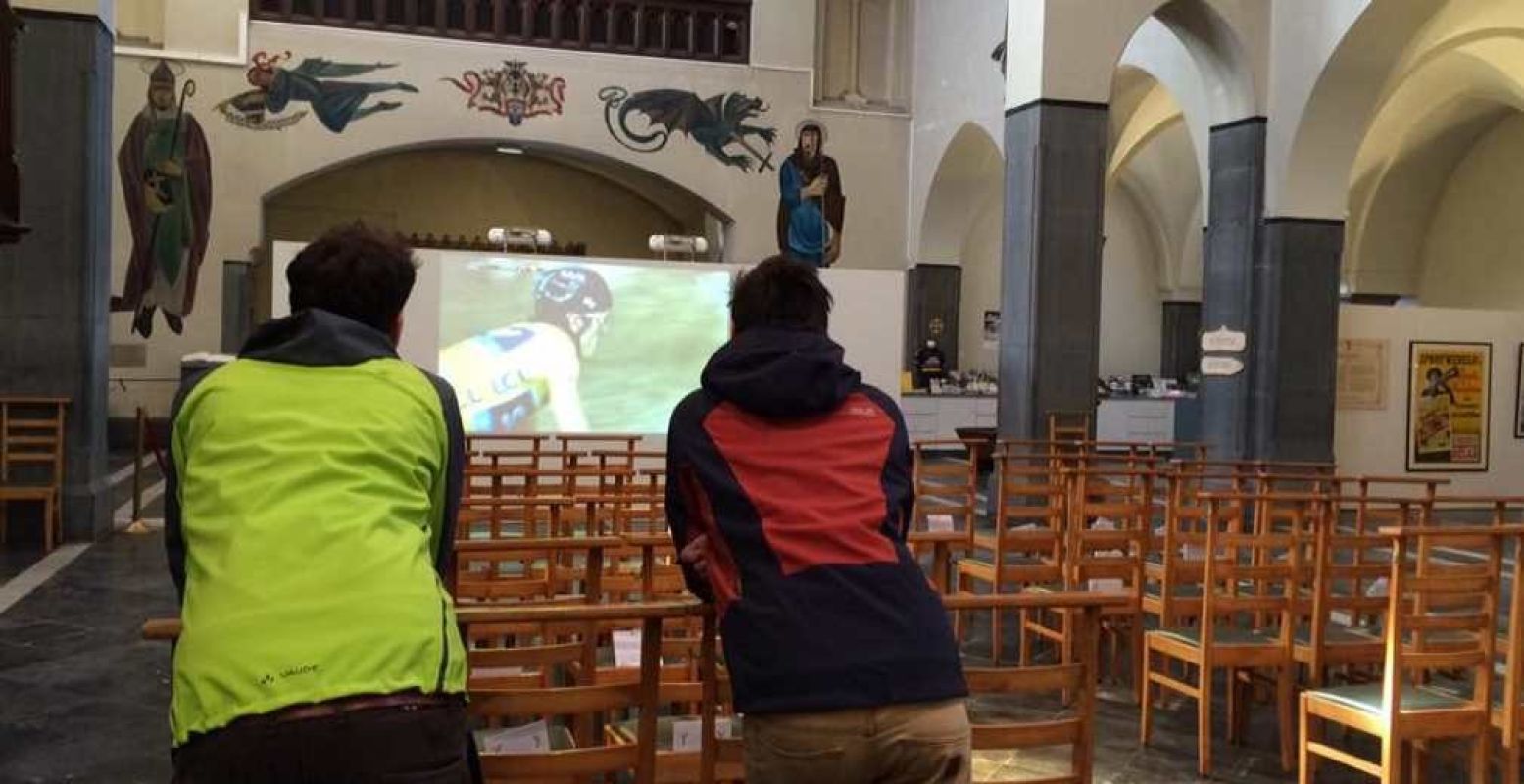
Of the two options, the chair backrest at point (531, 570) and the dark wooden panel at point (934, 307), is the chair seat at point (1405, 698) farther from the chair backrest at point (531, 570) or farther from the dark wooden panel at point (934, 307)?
the dark wooden panel at point (934, 307)

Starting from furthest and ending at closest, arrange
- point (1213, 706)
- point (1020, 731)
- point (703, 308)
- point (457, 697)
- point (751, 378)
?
point (703, 308)
point (1213, 706)
point (1020, 731)
point (751, 378)
point (457, 697)

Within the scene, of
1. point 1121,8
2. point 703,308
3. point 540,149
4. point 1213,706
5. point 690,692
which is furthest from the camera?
point 540,149

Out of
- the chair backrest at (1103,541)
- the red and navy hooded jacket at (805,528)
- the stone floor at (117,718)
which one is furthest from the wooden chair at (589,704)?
the chair backrest at (1103,541)

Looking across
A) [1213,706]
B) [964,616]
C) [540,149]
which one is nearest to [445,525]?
[1213,706]

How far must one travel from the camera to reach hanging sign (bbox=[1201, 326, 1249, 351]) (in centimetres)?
1059

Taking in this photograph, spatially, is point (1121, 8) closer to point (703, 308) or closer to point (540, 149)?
point (703, 308)

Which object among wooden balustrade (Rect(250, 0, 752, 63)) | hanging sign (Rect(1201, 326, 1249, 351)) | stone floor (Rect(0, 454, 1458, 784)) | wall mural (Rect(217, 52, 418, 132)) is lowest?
stone floor (Rect(0, 454, 1458, 784))

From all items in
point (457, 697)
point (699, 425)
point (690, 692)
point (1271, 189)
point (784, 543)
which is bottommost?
point (690, 692)

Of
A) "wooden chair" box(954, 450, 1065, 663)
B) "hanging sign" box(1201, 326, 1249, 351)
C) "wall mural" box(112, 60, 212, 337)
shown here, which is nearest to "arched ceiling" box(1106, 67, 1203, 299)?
"hanging sign" box(1201, 326, 1249, 351)

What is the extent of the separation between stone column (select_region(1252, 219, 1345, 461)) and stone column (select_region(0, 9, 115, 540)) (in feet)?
26.9

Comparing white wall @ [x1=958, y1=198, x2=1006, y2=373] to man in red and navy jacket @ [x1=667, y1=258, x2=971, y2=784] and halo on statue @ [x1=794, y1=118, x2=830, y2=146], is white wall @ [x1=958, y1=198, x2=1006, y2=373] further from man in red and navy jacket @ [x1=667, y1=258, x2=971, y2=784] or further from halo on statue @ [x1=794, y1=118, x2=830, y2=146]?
man in red and navy jacket @ [x1=667, y1=258, x2=971, y2=784]

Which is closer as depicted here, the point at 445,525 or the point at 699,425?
the point at 445,525

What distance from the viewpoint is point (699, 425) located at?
6.05 ft

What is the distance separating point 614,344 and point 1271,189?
523cm
